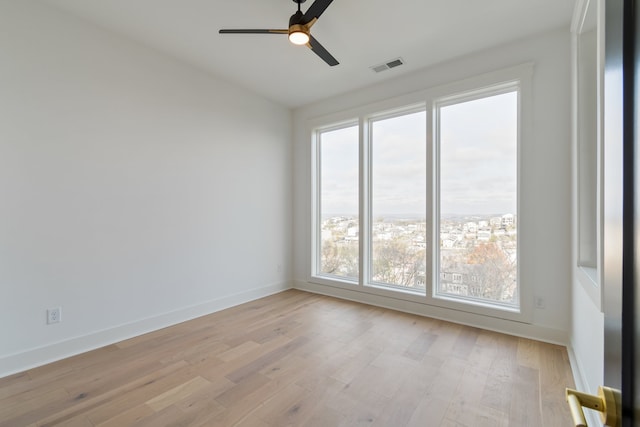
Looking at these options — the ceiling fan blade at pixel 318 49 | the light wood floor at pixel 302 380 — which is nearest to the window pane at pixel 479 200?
the light wood floor at pixel 302 380

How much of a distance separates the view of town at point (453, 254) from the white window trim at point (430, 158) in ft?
0.36

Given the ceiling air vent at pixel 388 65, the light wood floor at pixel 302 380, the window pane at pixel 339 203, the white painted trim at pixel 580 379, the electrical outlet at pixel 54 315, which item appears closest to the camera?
the white painted trim at pixel 580 379

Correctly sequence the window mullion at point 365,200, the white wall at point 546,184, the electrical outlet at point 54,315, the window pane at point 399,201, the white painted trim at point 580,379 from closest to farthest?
the white painted trim at point 580,379
the electrical outlet at point 54,315
the white wall at point 546,184
the window pane at point 399,201
the window mullion at point 365,200

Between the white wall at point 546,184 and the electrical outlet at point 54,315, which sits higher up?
the white wall at point 546,184

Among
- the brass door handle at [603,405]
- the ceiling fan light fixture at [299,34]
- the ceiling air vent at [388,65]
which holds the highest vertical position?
the ceiling air vent at [388,65]

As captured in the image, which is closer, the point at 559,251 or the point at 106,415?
the point at 106,415

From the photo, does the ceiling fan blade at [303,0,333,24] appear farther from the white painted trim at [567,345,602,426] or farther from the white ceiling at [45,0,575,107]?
the white painted trim at [567,345,602,426]

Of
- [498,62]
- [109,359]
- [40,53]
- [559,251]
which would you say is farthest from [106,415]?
[498,62]

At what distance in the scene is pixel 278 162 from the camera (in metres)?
4.52

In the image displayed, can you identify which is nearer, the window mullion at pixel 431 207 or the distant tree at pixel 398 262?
the window mullion at pixel 431 207

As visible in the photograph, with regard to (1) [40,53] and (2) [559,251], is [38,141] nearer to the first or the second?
(1) [40,53]

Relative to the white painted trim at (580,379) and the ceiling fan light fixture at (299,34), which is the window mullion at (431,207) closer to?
the white painted trim at (580,379)

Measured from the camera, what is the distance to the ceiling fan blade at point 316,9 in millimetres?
1900

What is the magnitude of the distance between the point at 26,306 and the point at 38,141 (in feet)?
4.31
